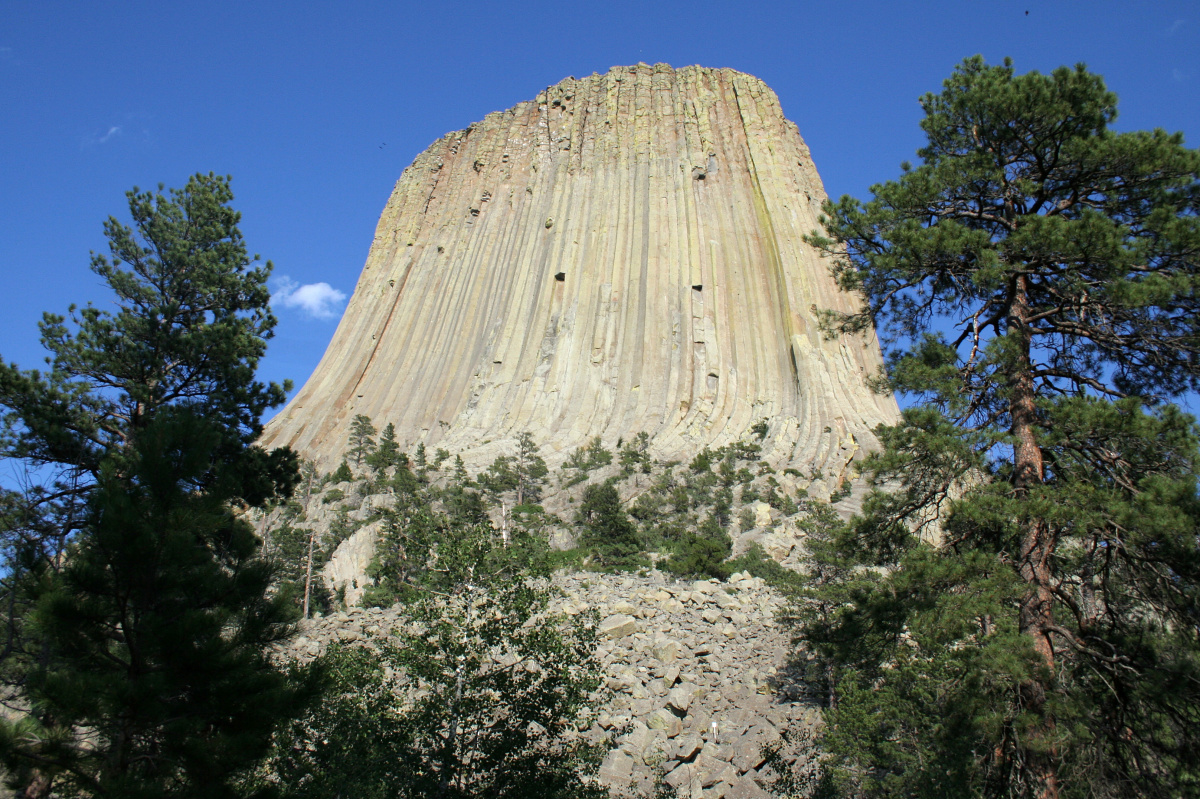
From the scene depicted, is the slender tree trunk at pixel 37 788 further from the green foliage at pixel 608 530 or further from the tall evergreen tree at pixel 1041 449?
the green foliage at pixel 608 530

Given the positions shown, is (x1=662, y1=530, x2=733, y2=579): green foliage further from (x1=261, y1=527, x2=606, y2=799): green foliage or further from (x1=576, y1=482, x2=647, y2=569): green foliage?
(x1=261, y1=527, x2=606, y2=799): green foliage

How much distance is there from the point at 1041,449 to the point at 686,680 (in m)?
8.39

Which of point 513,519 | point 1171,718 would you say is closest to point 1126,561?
point 1171,718

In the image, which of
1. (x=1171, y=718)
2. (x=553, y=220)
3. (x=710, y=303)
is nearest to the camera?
(x=1171, y=718)

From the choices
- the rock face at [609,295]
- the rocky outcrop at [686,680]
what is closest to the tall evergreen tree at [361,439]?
the rock face at [609,295]

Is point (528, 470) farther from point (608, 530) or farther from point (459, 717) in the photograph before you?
point (459, 717)

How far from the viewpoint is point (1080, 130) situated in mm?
7180

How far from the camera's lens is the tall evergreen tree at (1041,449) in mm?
5391

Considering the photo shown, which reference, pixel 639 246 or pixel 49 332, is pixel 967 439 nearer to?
pixel 49 332

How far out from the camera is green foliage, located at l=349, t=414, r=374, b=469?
4289 centimetres

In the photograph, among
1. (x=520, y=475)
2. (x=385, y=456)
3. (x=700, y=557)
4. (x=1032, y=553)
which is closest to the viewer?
(x=1032, y=553)

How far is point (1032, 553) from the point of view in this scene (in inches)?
239

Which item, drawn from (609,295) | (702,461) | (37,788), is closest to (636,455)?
(702,461)

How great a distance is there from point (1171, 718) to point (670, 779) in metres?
6.45
